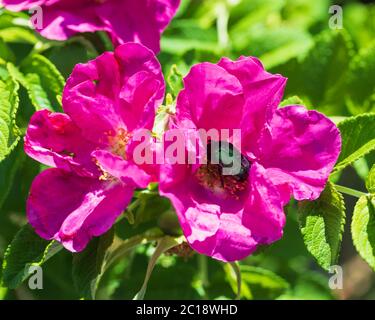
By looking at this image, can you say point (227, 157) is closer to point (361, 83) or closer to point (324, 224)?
point (324, 224)

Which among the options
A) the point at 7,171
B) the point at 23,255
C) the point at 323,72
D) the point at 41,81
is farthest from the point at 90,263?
the point at 323,72

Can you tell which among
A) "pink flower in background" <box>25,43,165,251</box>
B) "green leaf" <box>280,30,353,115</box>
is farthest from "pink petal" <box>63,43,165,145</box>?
"green leaf" <box>280,30,353,115</box>

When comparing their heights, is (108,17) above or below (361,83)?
→ above

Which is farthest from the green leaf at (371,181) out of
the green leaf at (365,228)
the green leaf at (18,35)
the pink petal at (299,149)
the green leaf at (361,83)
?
the green leaf at (18,35)

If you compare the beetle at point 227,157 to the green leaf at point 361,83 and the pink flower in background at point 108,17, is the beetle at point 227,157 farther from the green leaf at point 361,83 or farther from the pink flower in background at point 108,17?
the green leaf at point 361,83

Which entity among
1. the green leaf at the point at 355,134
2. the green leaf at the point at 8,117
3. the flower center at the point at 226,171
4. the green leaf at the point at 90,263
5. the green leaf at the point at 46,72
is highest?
the green leaf at the point at 46,72

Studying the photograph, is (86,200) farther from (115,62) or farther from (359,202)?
(359,202)
